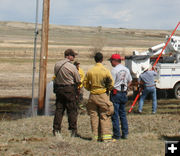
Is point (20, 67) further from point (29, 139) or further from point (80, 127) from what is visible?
point (29, 139)

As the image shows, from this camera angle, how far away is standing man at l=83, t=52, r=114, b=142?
7707 millimetres

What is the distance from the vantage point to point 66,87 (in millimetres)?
8094

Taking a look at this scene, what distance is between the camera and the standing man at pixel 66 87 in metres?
8.09

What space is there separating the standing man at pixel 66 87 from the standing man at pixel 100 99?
17.2 inches

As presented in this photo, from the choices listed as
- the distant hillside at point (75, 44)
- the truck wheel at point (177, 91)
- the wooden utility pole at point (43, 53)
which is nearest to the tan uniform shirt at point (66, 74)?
the wooden utility pole at point (43, 53)

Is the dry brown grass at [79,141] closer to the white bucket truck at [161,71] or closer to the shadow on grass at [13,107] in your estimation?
the shadow on grass at [13,107]

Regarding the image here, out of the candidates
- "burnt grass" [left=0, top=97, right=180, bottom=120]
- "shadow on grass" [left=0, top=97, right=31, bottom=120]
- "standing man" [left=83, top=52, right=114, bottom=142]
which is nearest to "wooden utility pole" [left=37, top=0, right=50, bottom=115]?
"burnt grass" [left=0, top=97, right=180, bottom=120]

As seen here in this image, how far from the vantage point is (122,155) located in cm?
644

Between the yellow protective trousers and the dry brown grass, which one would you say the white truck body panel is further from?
the yellow protective trousers

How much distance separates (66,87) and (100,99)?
2.68 feet

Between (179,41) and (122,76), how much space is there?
10262 millimetres

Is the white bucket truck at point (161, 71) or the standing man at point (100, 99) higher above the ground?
the white bucket truck at point (161, 71)

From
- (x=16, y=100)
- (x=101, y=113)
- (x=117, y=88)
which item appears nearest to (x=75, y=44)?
(x=16, y=100)

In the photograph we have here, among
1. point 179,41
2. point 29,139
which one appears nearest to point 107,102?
point 29,139
